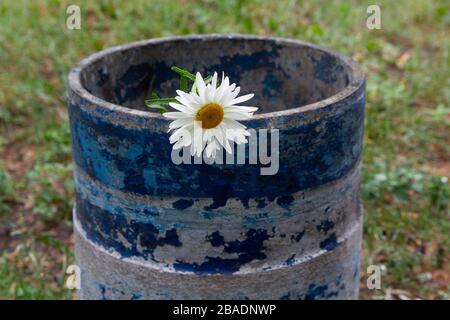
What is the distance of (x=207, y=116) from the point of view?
5.04 ft

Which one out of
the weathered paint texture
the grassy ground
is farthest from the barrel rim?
the grassy ground

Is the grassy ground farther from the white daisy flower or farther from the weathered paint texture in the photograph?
the white daisy flower

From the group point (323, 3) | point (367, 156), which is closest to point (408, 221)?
point (367, 156)

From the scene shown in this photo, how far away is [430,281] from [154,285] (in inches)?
54.4

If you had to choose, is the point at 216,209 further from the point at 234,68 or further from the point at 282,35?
the point at 282,35

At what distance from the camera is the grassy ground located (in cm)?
289

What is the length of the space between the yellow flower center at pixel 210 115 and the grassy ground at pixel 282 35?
1.37 meters

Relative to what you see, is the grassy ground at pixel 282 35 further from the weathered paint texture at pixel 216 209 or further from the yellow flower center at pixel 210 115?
the yellow flower center at pixel 210 115

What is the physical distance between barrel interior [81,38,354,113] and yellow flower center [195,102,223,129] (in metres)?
0.82

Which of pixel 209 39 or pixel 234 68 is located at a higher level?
pixel 209 39

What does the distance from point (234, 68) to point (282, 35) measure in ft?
5.77

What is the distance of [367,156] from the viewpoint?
3.47 m

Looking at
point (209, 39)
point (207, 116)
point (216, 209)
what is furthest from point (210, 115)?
point (209, 39)
